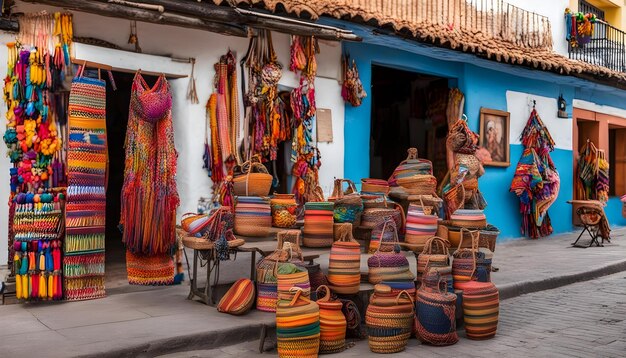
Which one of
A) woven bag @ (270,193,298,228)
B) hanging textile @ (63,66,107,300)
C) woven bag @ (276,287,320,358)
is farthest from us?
woven bag @ (270,193,298,228)

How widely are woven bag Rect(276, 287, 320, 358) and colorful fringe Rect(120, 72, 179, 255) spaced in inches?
81.6

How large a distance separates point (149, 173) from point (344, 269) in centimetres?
221

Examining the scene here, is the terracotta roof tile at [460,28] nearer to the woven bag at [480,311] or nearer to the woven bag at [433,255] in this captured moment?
the woven bag at [433,255]

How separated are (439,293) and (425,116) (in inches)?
290

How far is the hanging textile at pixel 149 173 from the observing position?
20.1ft

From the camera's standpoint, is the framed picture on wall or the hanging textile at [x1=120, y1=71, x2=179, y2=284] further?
the framed picture on wall

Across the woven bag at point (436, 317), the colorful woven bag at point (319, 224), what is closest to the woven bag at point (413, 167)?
the colorful woven bag at point (319, 224)

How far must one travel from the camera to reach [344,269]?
5.43m

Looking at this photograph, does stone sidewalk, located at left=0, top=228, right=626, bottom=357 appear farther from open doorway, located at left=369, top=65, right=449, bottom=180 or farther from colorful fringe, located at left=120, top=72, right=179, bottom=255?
open doorway, located at left=369, top=65, right=449, bottom=180

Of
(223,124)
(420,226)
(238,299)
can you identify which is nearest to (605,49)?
(223,124)

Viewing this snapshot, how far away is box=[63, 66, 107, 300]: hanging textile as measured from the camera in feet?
19.1

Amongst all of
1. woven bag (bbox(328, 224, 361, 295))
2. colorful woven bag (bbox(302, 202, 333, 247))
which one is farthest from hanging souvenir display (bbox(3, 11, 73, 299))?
woven bag (bbox(328, 224, 361, 295))

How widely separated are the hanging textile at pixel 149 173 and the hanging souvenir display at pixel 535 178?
7.80 meters

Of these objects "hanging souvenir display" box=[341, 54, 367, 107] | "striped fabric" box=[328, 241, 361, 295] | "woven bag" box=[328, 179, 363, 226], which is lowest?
"striped fabric" box=[328, 241, 361, 295]
